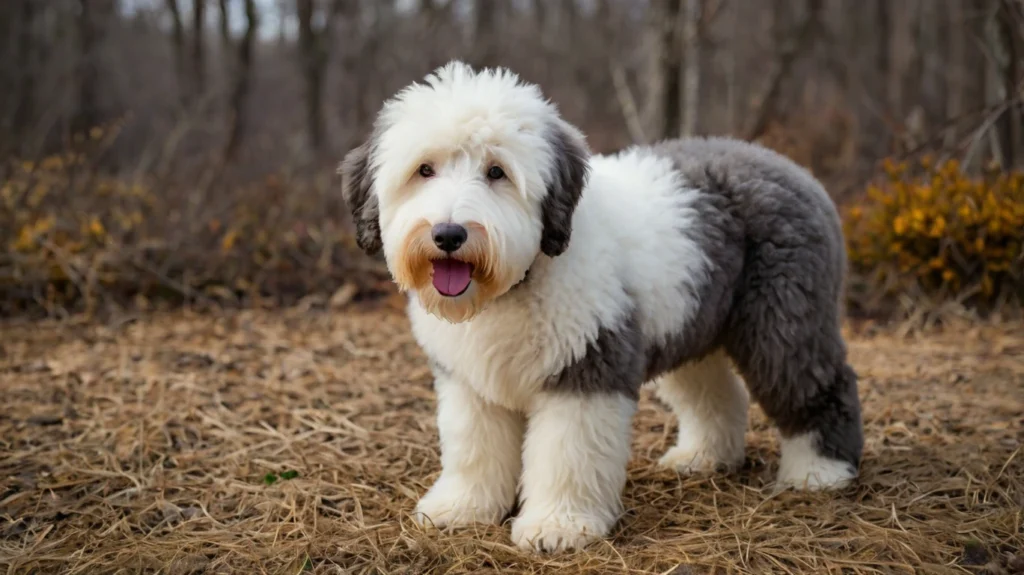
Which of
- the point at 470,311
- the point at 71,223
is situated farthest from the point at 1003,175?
the point at 71,223

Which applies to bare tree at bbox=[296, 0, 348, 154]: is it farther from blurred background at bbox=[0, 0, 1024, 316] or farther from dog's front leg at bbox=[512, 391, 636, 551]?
dog's front leg at bbox=[512, 391, 636, 551]

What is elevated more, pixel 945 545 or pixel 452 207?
pixel 452 207

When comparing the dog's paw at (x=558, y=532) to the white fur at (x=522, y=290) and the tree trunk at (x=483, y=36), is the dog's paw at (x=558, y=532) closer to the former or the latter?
the white fur at (x=522, y=290)

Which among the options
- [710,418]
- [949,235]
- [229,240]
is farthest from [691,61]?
[710,418]

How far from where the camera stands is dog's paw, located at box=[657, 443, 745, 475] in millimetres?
4012

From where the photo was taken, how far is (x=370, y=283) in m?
7.52

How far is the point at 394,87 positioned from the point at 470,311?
35.2 feet

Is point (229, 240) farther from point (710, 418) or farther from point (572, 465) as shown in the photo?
point (572, 465)

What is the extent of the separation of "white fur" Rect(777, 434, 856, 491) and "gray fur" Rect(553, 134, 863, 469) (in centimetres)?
4

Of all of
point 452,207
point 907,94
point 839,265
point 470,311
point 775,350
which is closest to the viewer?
point 452,207

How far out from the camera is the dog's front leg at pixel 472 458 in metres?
3.40

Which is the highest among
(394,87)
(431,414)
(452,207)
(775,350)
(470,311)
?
(394,87)

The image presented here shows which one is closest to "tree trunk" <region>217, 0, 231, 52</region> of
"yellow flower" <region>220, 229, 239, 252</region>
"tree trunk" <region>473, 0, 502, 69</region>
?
"tree trunk" <region>473, 0, 502, 69</region>

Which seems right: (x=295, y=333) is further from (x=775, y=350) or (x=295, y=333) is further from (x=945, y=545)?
(x=945, y=545)
